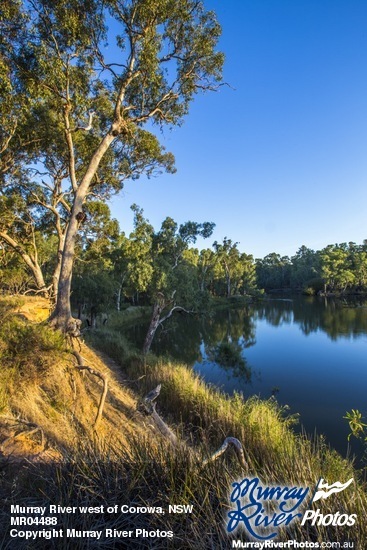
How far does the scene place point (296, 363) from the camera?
54.5 ft

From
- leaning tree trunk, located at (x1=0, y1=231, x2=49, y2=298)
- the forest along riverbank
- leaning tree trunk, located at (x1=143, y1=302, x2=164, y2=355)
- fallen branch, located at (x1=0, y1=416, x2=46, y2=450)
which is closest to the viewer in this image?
fallen branch, located at (x1=0, y1=416, x2=46, y2=450)

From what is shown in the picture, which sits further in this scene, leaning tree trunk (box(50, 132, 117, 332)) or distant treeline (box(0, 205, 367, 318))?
distant treeline (box(0, 205, 367, 318))

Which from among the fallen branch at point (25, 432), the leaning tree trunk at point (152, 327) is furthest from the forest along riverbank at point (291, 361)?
the fallen branch at point (25, 432)

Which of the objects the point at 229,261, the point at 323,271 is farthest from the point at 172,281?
the point at 323,271

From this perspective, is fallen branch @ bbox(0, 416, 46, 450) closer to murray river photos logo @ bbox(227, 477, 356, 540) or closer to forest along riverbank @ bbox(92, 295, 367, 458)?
murray river photos logo @ bbox(227, 477, 356, 540)

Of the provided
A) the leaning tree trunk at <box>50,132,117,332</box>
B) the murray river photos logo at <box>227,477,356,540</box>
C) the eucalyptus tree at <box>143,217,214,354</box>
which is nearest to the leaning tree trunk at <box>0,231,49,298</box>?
the leaning tree trunk at <box>50,132,117,332</box>

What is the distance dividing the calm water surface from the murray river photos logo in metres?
5.03

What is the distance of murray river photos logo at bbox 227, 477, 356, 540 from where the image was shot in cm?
191

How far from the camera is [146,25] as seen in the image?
25.7ft

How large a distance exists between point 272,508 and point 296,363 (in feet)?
53.1

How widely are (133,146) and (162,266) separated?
22.2ft

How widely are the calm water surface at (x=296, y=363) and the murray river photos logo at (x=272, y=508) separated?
5.03 m

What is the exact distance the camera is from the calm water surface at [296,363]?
34.2 feet

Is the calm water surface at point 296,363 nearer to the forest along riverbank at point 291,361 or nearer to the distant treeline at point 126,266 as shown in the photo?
the forest along riverbank at point 291,361
